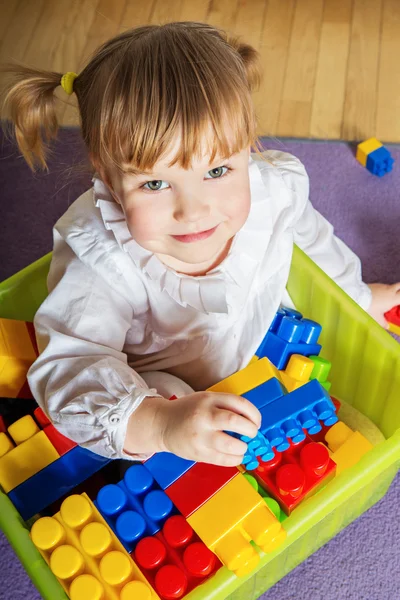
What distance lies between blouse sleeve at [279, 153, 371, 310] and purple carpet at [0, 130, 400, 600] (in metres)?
0.17

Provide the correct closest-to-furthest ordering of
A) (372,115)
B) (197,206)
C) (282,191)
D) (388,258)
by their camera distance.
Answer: (197,206) < (282,191) < (388,258) < (372,115)

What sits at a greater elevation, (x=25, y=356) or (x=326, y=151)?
(x=326, y=151)

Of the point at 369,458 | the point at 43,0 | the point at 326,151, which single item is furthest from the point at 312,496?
the point at 43,0

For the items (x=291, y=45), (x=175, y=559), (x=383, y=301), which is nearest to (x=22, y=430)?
(x=175, y=559)

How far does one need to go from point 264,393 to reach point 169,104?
0.99 feet

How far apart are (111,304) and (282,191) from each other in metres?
0.27

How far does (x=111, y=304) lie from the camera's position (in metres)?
0.76

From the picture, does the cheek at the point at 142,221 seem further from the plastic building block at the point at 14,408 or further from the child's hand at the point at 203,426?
the plastic building block at the point at 14,408

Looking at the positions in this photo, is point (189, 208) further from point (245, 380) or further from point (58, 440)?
point (58, 440)

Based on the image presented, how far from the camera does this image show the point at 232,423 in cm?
60

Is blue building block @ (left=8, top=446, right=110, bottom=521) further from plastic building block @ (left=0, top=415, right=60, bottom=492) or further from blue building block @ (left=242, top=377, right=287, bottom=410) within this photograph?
blue building block @ (left=242, top=377, right=287, bottom=410)

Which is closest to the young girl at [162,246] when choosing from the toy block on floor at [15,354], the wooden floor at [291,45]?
the toy block on floor at [15,354]

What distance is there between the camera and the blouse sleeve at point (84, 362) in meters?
0.66

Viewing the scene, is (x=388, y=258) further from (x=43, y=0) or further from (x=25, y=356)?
(x=43, y=0)
